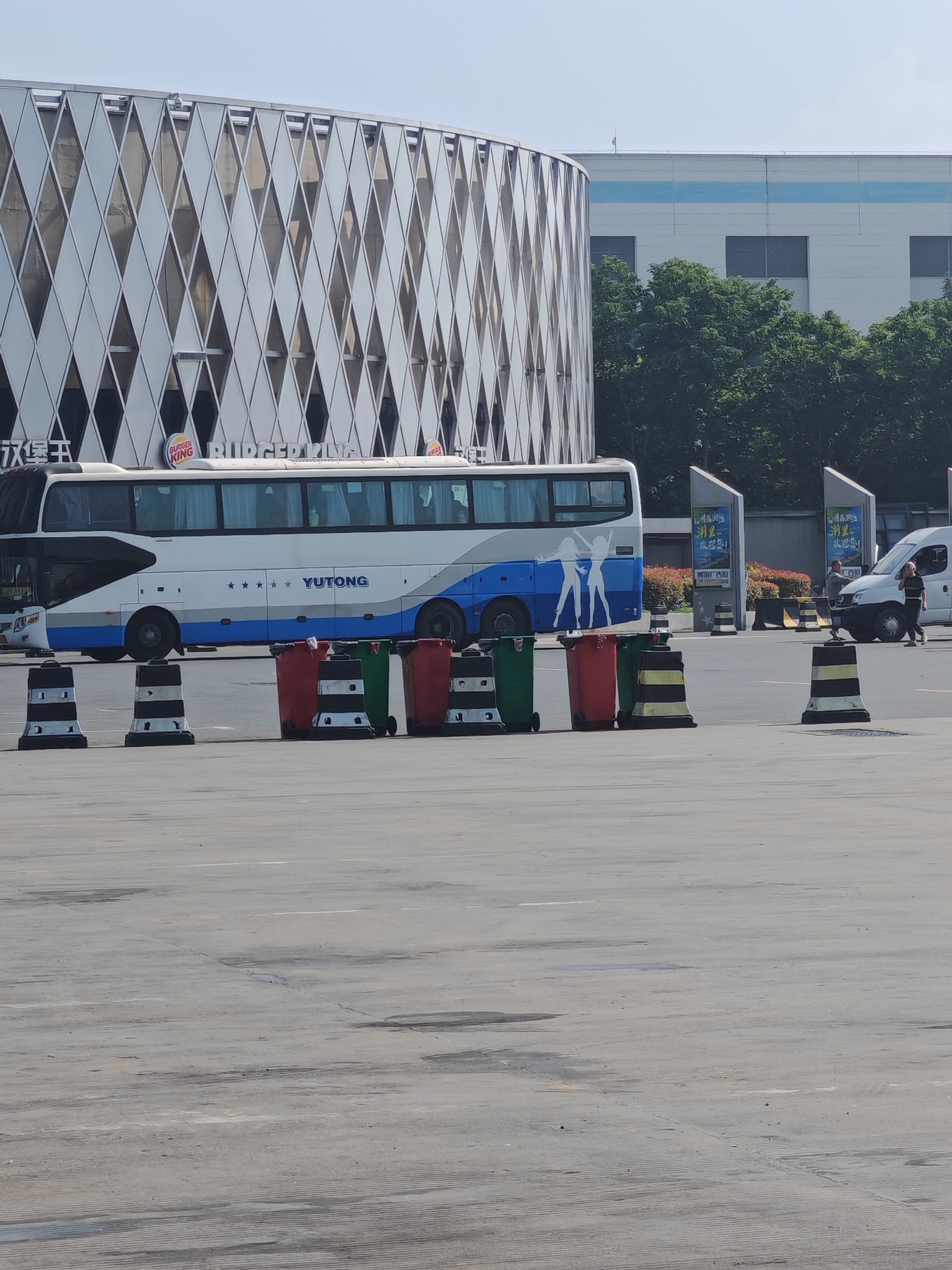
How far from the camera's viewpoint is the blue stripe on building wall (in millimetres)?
100688

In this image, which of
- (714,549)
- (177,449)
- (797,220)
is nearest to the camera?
(714,549)

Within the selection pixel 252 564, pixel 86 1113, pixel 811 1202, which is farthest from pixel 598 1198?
pixel 252 564

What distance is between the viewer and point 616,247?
10112 cm

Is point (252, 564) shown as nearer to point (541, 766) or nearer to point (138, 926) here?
point (541, 766)

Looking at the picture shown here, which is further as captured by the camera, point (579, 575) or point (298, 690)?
point (579, 575)

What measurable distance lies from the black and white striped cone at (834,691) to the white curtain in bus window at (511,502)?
18217 millimetres

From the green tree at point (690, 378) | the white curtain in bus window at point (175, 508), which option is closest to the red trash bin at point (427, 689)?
the white curtain in bus window at point (175, 508)

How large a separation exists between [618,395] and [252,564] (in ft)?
160

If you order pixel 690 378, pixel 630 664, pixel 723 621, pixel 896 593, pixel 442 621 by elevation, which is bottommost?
pixel 630 664

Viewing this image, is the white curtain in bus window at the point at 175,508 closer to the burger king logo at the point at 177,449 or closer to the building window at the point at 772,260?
the burger king logo at the point at 177,449

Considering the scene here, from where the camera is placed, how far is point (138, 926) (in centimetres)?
833

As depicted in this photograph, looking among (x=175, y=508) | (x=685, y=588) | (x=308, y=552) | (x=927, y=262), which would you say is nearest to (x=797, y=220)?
(x=927, y=262)

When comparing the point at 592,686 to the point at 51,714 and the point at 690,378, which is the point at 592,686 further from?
the point at 690,378

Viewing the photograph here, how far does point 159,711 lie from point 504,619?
64.8 feet
